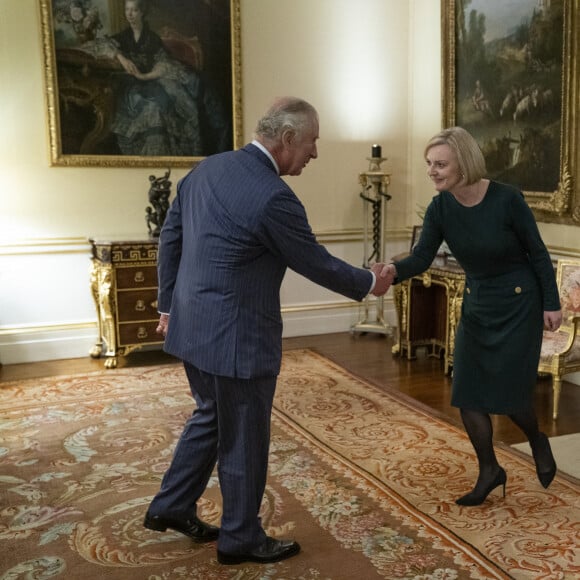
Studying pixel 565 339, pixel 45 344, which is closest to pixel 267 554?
pixel 565 339

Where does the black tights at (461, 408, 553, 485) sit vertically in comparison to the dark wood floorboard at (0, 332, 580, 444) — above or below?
above

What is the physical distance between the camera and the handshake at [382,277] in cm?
285

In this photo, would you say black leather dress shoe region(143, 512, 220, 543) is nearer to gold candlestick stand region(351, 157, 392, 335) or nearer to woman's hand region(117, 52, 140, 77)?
gold candlestick stand region(351, 157, 392, 335)

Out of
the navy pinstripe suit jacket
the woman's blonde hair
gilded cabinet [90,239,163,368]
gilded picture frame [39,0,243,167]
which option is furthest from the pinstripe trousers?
gilded picture frame [39,0,243,167]

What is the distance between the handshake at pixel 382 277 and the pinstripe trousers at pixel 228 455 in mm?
560

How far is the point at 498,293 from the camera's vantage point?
3.11 meters

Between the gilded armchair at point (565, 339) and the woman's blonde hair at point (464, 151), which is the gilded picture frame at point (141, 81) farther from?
the woman's blonde hair at point (464, 151)

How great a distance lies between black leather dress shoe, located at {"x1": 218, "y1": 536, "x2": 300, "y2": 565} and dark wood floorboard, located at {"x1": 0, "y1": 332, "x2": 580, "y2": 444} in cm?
178

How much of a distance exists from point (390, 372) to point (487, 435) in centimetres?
247

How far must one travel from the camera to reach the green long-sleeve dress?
3023 mm

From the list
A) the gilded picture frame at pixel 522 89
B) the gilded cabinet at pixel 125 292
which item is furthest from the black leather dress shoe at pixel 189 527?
the gilded picture frame at pixel 522 89

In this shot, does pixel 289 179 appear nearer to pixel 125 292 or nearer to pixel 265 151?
pixel 125 292

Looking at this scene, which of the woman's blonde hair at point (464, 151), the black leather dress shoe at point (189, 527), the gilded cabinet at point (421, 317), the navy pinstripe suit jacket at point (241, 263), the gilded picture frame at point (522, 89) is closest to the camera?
the navy pinstripe suit jacket at point (241, 263)

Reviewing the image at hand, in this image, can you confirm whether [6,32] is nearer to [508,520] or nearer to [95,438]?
[95,438]
